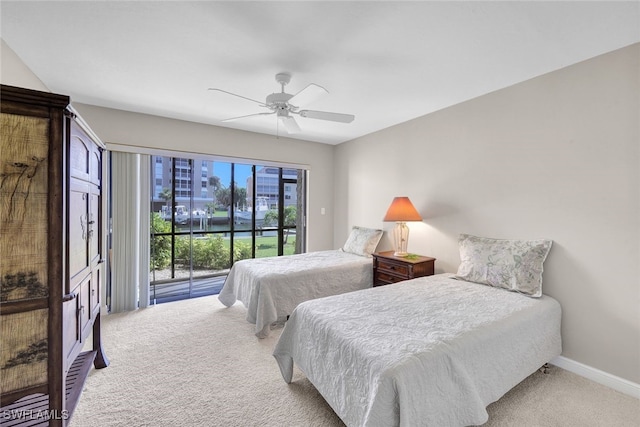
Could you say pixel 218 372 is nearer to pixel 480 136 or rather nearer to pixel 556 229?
pixel 556 229

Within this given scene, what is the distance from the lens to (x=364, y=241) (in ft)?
12.8

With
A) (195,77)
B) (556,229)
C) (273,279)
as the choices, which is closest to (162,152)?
(195,77)

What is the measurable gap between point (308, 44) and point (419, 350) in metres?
2.07

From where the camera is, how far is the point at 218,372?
7.04 feet

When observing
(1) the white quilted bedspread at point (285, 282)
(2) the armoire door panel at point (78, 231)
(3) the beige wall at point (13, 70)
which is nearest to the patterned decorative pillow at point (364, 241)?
(1) the white quilted bedspread at point (285, 282)

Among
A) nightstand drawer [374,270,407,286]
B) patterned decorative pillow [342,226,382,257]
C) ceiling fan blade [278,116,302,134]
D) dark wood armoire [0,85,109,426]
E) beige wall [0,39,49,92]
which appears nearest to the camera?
dark wood armoire [0,85,109,426]

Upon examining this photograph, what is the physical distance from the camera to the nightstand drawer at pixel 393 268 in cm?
306

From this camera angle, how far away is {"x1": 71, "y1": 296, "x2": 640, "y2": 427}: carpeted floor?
1678mm

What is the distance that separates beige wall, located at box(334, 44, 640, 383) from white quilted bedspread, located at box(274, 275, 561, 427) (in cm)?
30

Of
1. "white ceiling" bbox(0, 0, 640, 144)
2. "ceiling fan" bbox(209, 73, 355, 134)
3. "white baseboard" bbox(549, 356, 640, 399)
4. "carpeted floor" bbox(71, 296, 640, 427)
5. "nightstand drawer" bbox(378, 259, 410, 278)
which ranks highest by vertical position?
"white ceiling" bbox(0, 0, 640, 144)

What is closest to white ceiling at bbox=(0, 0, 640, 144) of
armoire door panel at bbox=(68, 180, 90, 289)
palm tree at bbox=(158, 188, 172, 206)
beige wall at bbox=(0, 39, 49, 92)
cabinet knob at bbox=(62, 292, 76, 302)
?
beige wall at bbox=(0, 39, 49, 92)

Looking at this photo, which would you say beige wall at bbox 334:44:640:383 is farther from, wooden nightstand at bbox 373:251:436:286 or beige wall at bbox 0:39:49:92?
beige wall at bbox 0:39:49:92

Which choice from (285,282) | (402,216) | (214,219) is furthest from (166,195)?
(402,216)

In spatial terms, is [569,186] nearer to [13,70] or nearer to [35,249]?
[35,249]
